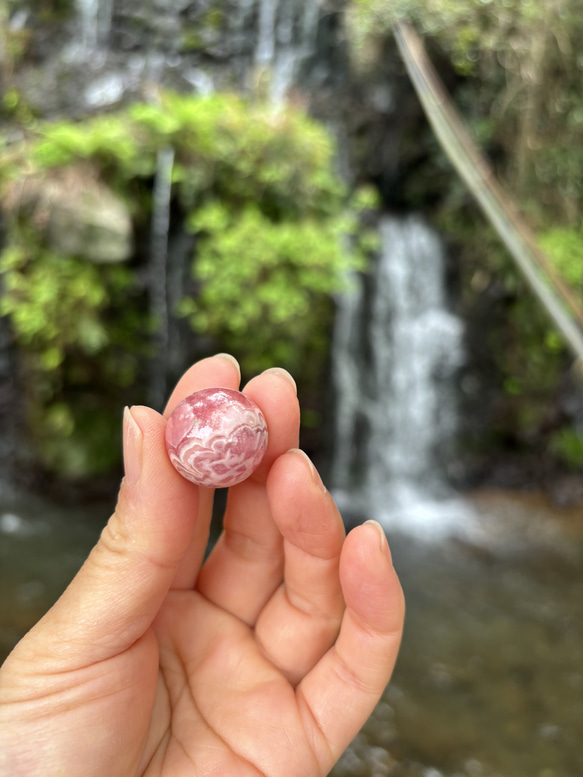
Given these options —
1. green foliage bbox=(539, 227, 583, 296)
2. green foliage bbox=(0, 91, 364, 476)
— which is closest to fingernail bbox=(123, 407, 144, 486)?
green foliage bbox=(0, 91, 364, 476)

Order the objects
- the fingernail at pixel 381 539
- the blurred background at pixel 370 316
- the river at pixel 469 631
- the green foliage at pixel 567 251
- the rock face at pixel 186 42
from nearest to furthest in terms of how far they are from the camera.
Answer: the fingernail at pixel 381 539 < the river at pixel 469 631 < the blurred background at pixel 370 316 < the green foliage at pixel 567 251 < the rock face at pixel 186 42

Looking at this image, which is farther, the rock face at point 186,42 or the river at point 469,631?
the rock face at point 186,42

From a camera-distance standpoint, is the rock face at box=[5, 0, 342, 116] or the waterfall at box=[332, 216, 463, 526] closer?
the waterfall at box=[332, 216, 463, 526]

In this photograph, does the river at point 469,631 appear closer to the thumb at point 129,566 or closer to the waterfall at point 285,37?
the thumb at point 129,566

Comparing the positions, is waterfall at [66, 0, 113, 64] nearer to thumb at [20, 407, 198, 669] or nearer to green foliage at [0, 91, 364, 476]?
green foliage at [0, 91, 364, 476]

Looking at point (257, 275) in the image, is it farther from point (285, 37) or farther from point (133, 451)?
point (285, 37)

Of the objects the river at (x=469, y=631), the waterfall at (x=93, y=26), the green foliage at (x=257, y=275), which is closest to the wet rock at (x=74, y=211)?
the green foliage at (x=257, y=275)

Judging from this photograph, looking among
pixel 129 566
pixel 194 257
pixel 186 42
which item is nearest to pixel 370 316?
pixel 194 257
